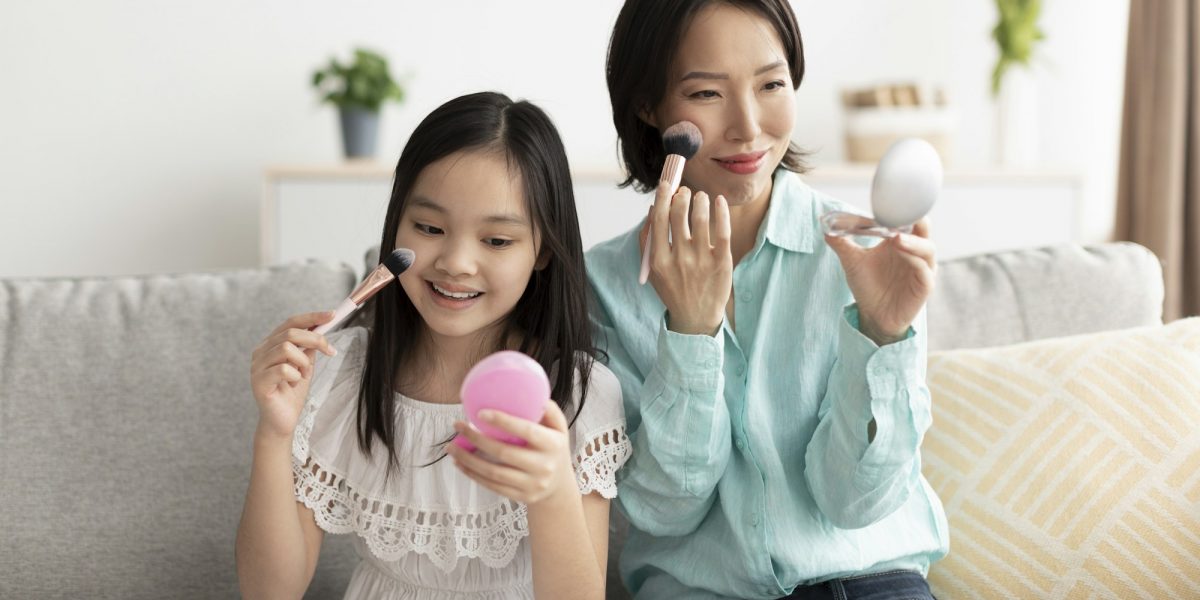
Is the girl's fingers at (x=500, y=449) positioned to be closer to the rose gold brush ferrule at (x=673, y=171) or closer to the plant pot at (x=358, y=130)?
the rose gold brush ferrule at (x=673, y=171)

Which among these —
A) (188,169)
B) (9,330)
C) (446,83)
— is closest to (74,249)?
(188,169)

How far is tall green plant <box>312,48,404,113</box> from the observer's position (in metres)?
3.09

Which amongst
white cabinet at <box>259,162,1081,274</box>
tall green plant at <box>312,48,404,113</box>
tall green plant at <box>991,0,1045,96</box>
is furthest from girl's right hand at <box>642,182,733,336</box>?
tall green plant at <box>991,0,1045,96</box>

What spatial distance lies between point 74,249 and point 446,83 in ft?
3.81

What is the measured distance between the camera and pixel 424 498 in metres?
1.26

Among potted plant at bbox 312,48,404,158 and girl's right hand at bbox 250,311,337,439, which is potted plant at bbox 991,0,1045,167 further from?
girl's right hand at bbox 250,311,337,439

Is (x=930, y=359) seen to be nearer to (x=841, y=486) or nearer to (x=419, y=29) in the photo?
(x=841, y=486)

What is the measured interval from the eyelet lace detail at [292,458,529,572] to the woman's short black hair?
18.8 inches

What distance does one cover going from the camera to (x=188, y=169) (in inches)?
130

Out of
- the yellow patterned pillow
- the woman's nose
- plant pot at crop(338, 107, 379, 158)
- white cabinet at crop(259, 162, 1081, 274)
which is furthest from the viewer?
plant pot at crop(338, 107, 379, 158)

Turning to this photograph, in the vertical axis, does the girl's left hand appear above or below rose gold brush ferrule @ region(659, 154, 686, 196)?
below

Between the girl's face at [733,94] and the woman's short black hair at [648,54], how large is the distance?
0.01 m

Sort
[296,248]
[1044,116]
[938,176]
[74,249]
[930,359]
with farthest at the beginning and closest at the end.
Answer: [1044,116] < [74,249] < [296,248] < [930,359] < [938,176]

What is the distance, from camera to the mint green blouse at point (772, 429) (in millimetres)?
1182
